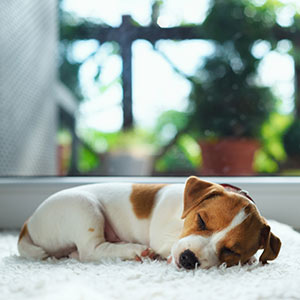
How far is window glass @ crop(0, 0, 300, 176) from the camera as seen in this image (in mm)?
2715

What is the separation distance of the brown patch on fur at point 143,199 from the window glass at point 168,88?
105 centimetres

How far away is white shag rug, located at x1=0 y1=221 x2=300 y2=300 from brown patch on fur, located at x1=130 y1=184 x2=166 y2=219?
23cm

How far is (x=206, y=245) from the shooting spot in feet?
4.02

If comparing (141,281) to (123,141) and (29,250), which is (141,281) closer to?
(29,250)

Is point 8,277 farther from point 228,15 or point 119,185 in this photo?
point 228,15

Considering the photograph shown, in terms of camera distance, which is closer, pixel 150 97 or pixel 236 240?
pixel 236 240

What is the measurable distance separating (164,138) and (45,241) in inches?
56.3

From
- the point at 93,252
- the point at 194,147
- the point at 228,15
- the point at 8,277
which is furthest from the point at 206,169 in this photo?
the point at 8,277

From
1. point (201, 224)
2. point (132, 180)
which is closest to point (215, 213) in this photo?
point (201, 224)

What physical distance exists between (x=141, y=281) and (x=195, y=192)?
0.39 m

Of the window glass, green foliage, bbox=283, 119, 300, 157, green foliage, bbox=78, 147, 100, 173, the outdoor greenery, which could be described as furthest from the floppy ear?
green foliage, bbox=78, 147, 100, 173

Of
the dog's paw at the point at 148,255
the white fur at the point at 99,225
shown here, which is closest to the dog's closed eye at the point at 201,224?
the white fur at the point at 99,225

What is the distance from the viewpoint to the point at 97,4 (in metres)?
2.91

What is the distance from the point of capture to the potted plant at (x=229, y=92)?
270 cm
